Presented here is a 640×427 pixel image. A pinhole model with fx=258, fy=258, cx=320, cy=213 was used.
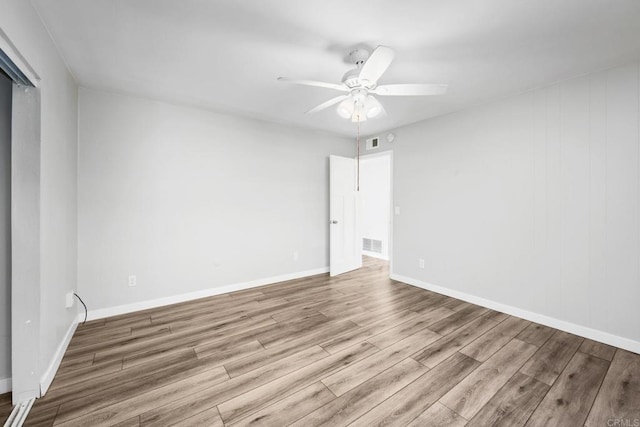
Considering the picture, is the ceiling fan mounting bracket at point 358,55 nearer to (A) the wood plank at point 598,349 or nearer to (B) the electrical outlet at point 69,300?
(A) the wood plank at point 598,349

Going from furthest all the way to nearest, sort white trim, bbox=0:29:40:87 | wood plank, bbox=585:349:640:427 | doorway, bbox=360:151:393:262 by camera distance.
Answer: doorway, bbox=360:151:393:262, wood plank, bbox=585:349:640:427, white trim, bbox=0:29:40:87

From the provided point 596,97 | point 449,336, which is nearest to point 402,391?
point 449,336

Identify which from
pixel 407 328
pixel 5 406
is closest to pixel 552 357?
pixel 407 328

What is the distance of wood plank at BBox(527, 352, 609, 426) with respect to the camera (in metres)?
1.51

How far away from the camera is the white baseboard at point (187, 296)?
2781 millimetres

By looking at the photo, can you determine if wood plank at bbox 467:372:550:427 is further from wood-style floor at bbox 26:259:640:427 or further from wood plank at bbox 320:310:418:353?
wood plank at bbox 320:310:418:353

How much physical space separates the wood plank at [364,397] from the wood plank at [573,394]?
70 centimetres

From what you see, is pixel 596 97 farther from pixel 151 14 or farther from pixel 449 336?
pixel 151 14

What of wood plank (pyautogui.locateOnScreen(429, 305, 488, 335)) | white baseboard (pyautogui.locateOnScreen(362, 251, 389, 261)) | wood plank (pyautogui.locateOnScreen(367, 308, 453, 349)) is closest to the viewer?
wood plank (pyautogui.locateOnScreen(367, 308, 453, 349))

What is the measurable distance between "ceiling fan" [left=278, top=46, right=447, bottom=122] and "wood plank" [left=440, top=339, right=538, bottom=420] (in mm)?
2099

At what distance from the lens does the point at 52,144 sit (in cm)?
186

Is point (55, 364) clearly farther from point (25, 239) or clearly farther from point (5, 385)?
point (25, 239)

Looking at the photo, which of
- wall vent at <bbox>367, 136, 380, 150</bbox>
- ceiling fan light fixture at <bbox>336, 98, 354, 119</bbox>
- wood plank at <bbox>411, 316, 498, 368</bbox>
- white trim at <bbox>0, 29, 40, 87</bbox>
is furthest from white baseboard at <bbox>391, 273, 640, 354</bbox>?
white trim at <bbox>0, 29, 40, 87</bbox>

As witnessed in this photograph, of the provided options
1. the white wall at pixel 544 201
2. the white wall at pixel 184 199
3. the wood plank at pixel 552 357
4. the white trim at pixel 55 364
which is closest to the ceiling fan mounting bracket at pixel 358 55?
the white wall at pixel 544 201
